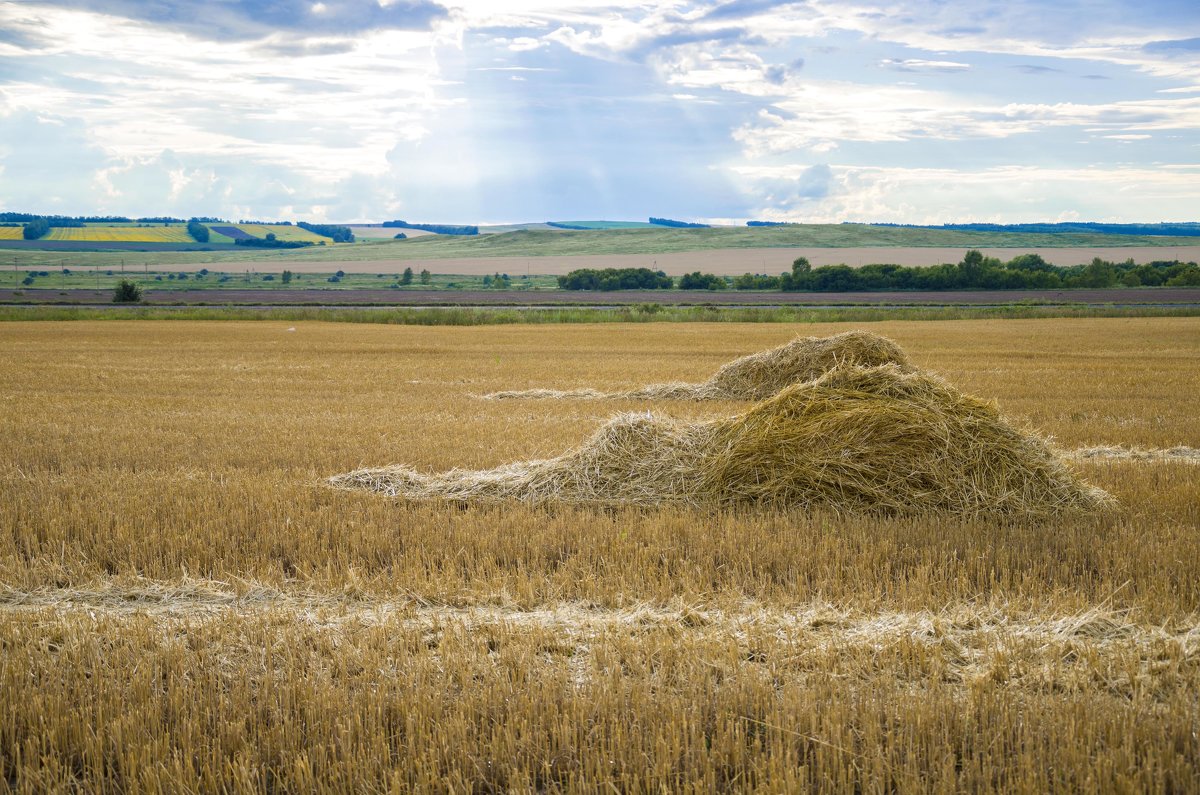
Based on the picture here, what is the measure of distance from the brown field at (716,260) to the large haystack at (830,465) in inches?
4455

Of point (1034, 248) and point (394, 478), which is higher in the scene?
point (1034, 248)

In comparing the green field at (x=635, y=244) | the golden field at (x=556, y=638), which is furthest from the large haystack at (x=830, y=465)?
the green field at (x=635, y=244)

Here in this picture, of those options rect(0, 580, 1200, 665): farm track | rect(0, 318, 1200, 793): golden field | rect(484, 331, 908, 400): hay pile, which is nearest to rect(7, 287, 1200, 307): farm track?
rect(484, 331, 908, 400): hay pile

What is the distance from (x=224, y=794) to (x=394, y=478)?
666 centimetres

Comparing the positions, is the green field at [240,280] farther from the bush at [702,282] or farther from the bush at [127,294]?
the bush at [127,294]

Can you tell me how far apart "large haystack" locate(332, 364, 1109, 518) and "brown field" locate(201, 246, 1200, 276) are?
371 feet

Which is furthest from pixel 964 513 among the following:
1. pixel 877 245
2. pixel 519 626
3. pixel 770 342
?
pixel 877 245

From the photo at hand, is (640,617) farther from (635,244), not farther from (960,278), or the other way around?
(635,244)

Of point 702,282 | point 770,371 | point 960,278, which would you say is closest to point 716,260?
point 702,282

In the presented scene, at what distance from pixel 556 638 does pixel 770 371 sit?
14.6m

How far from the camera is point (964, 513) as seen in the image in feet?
28.6

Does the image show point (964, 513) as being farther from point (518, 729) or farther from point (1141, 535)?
→ point (518, 729)

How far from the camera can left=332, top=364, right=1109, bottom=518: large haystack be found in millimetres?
9094

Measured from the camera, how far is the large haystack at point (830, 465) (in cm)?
909
